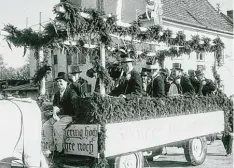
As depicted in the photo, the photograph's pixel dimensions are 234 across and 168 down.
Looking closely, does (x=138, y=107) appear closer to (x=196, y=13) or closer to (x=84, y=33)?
(x=84, y=33)

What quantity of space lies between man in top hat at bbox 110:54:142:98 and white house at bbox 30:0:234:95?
14.4 meters

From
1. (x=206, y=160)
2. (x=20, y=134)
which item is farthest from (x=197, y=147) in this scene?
(x=20, y=134)

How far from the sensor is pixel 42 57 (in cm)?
825

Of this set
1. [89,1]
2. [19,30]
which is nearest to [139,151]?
[19,30]

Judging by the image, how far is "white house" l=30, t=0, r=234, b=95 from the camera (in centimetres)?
2342

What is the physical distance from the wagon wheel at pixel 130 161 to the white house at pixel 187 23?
1549cm

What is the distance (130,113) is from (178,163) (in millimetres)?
3200

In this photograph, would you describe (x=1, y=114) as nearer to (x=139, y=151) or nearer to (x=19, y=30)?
(x=139, y=151)

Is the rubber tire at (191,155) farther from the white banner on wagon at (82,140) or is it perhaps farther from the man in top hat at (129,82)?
the white banner on wagon at (82,140)

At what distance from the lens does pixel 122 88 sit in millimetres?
7602

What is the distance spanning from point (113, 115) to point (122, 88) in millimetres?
1586

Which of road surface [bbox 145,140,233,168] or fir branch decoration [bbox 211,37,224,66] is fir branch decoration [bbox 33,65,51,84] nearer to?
road surface [bbox 145,140,233,168]

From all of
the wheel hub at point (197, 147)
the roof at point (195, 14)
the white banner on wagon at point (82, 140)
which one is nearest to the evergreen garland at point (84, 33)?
the white banner on wagon at point (82, 140)

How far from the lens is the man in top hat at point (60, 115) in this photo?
20.1ft
